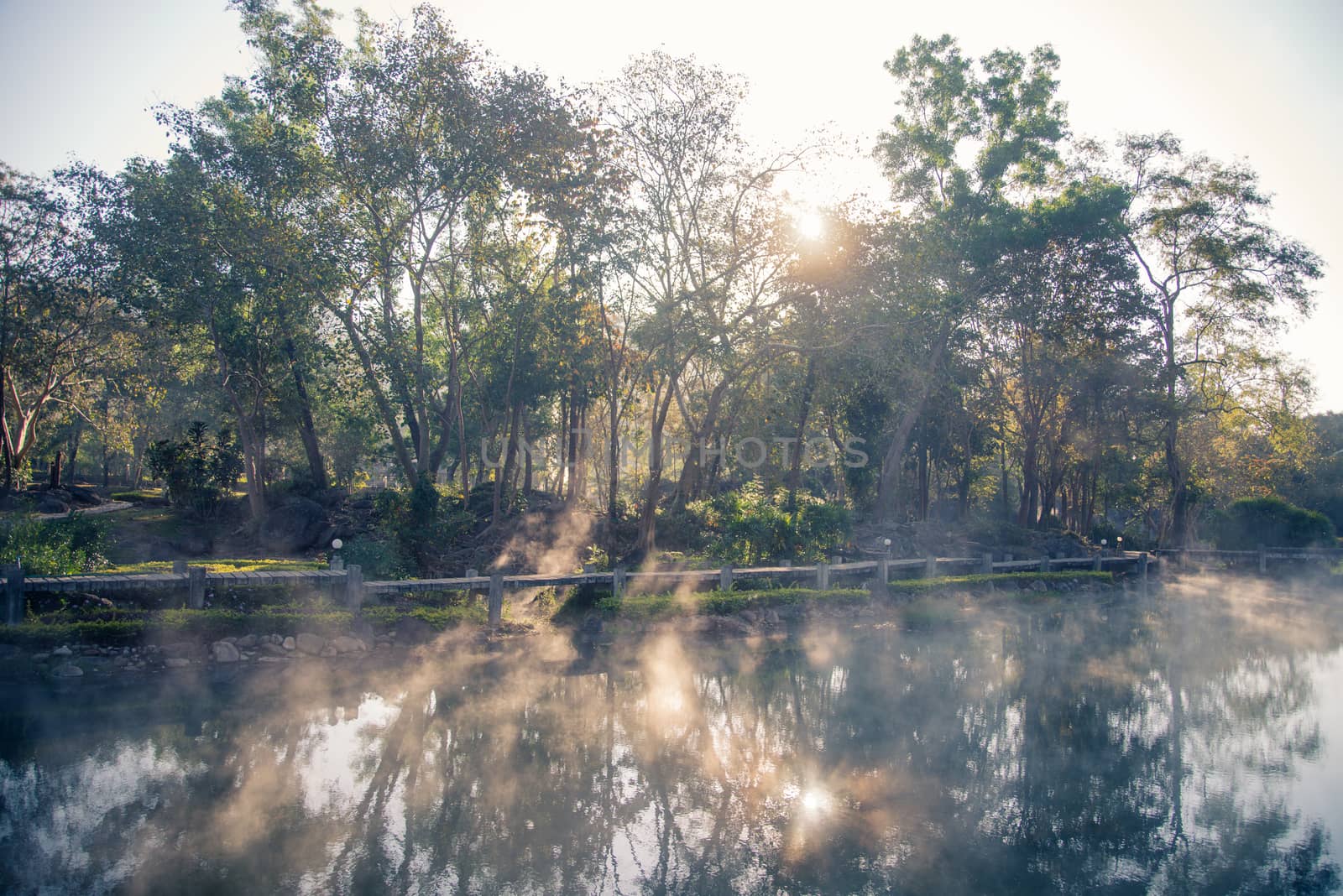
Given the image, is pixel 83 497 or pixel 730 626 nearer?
pixel 730 626

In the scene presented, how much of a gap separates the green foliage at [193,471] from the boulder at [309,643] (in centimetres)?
1698

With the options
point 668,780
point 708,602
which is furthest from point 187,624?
point 708,602

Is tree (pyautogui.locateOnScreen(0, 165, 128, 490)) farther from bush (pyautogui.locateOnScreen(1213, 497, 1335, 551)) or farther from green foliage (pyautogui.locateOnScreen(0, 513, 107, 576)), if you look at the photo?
bush (pyautogui.locateOnScreen(1213, 497, 1335, 551))

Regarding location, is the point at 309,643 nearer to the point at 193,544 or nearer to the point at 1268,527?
the point at 193,544

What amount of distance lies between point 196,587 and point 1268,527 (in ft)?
136

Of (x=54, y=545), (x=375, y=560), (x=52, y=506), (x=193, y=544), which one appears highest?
(x=52, y=506)

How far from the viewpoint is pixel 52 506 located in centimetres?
3000

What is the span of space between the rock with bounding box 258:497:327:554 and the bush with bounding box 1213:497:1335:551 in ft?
122

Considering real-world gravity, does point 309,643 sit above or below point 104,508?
below

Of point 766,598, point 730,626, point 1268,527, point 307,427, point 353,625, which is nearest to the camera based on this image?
point 353,625

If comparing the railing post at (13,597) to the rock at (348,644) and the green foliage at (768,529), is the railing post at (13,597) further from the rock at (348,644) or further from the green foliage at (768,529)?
the green foliage at (768,529)

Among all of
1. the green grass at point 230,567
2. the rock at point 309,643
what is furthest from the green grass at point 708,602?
the green grass at point 230,567

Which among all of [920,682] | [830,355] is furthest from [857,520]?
[920,682]

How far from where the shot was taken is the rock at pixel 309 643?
551 inches
